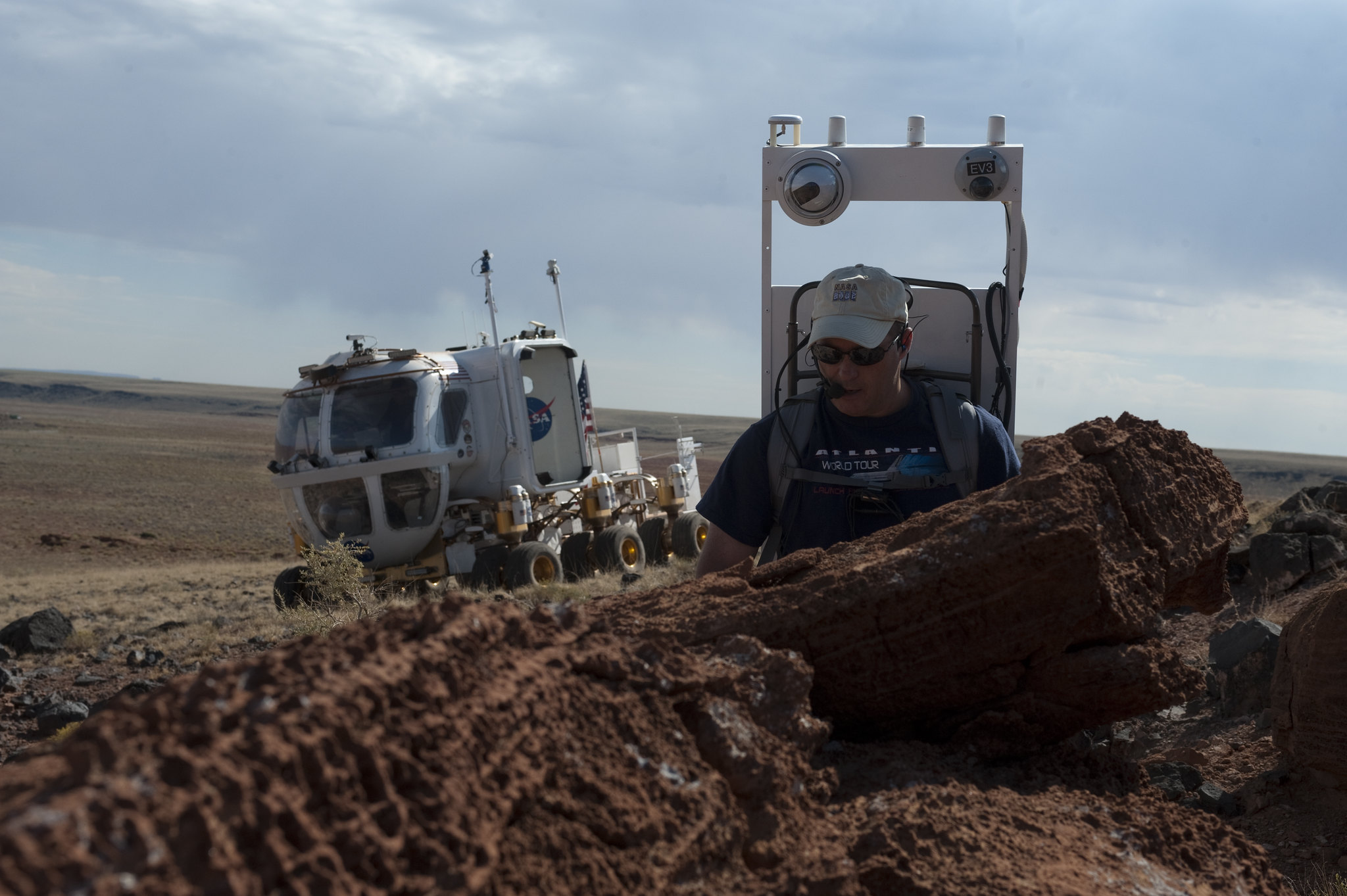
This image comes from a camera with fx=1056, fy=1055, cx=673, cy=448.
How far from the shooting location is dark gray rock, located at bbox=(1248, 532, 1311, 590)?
834 cm

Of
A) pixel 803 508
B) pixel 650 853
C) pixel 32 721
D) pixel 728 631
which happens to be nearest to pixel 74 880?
pixel 650 853

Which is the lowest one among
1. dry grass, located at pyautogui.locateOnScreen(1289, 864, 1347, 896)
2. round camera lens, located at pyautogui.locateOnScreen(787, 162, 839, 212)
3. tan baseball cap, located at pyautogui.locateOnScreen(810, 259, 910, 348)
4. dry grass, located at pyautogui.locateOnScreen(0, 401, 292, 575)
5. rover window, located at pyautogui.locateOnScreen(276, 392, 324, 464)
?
dry grass, located at pyautogui.locateOnScreen(0, 401, 292, 575)

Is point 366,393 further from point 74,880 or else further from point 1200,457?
A: point 74,880

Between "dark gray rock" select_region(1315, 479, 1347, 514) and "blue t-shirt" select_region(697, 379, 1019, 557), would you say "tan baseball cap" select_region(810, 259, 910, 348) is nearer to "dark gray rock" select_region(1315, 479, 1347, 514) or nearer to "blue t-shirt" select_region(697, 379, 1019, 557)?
"blue t-shirt" select_region(697, 379, 1019, 557)

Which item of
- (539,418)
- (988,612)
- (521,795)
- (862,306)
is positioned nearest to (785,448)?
(862,306)

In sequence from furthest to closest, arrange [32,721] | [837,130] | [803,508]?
[32,721], [837,130], [803,508]

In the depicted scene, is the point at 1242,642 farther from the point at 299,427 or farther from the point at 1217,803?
the point at 299,427

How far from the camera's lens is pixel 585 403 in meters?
16.1

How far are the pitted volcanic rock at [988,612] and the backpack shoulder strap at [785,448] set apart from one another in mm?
1395

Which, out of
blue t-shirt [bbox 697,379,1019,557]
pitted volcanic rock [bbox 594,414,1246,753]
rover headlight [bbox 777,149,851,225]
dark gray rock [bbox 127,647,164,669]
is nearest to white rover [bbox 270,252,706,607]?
dark gray rock [bbox 127,647,164,669]

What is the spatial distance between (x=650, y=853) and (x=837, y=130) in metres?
4.22

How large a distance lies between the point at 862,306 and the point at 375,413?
35.8 ft

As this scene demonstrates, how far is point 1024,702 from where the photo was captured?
2.28m

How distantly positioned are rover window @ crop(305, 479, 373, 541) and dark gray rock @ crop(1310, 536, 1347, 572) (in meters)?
10.3
